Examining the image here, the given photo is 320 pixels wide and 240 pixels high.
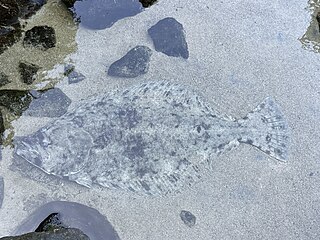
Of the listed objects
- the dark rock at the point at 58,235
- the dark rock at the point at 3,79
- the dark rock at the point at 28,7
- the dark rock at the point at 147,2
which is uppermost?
the dark rock at the point at 147,2

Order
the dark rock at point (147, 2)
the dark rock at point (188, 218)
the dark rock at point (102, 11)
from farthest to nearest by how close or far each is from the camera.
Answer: the dark rock at point (147, 2)
the dark rock at point (102, 11)
the dark rock at point (188, 218)

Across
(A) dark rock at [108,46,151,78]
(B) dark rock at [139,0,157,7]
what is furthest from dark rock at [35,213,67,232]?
(B) dark rock at [139,0,157,7]

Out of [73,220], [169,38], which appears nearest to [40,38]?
[169,38]

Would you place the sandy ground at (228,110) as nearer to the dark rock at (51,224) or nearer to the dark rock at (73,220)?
the dark rock at (73,220)

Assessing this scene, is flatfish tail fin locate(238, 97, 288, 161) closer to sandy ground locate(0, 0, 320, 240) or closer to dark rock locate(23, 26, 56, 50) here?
sandy ground locate(0, 0, 320, 240)

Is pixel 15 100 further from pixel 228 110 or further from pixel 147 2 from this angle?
pixel 228 110

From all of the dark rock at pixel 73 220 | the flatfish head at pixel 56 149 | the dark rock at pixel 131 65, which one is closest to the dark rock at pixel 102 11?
the dark rock at pixel 131 65

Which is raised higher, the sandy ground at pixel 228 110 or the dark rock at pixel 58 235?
the sandy ground at pixel 228 110

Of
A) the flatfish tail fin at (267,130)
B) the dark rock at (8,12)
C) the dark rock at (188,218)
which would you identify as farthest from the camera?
the dark rock at (8,12)
